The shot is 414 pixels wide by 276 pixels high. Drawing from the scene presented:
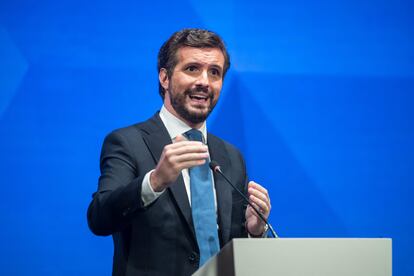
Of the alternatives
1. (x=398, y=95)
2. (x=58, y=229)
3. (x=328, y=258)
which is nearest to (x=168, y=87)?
(x=58, y=229)

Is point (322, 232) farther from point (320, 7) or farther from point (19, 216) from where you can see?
point (19, 216)

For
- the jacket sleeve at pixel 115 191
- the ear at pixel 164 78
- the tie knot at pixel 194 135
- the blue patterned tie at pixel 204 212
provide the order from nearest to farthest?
the jacket sleeve at pixel 115 191, the blue patterned tie at pixel 204 212, the tie knot at pixel 194 135, the ear at pixel 164 78

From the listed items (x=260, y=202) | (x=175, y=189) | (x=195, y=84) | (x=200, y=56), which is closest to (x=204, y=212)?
(x=175, y=189)

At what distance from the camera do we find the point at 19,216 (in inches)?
85.2

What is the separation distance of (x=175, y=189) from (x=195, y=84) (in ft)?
1.30

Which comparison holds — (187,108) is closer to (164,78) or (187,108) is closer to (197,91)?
(197,91)

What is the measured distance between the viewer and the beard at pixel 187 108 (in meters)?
1.89

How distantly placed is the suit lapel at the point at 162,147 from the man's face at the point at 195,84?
9 centimetres

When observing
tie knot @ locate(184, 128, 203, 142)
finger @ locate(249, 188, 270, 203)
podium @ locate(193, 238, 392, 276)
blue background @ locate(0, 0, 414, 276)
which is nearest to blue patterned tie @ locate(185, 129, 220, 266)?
tie knot @ locate(184, 128, 203, 142)

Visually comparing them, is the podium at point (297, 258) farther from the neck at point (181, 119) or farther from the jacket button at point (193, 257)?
the neck at point (181, 119)

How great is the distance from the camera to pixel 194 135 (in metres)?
1.91

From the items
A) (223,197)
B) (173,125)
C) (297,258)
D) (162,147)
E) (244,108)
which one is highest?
(244,108)

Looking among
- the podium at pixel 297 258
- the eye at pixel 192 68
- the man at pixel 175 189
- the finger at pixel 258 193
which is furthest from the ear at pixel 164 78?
the podium at pixel 297 258

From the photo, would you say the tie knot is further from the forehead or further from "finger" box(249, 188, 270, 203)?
"finger" box(249, 188, 270, 203)
